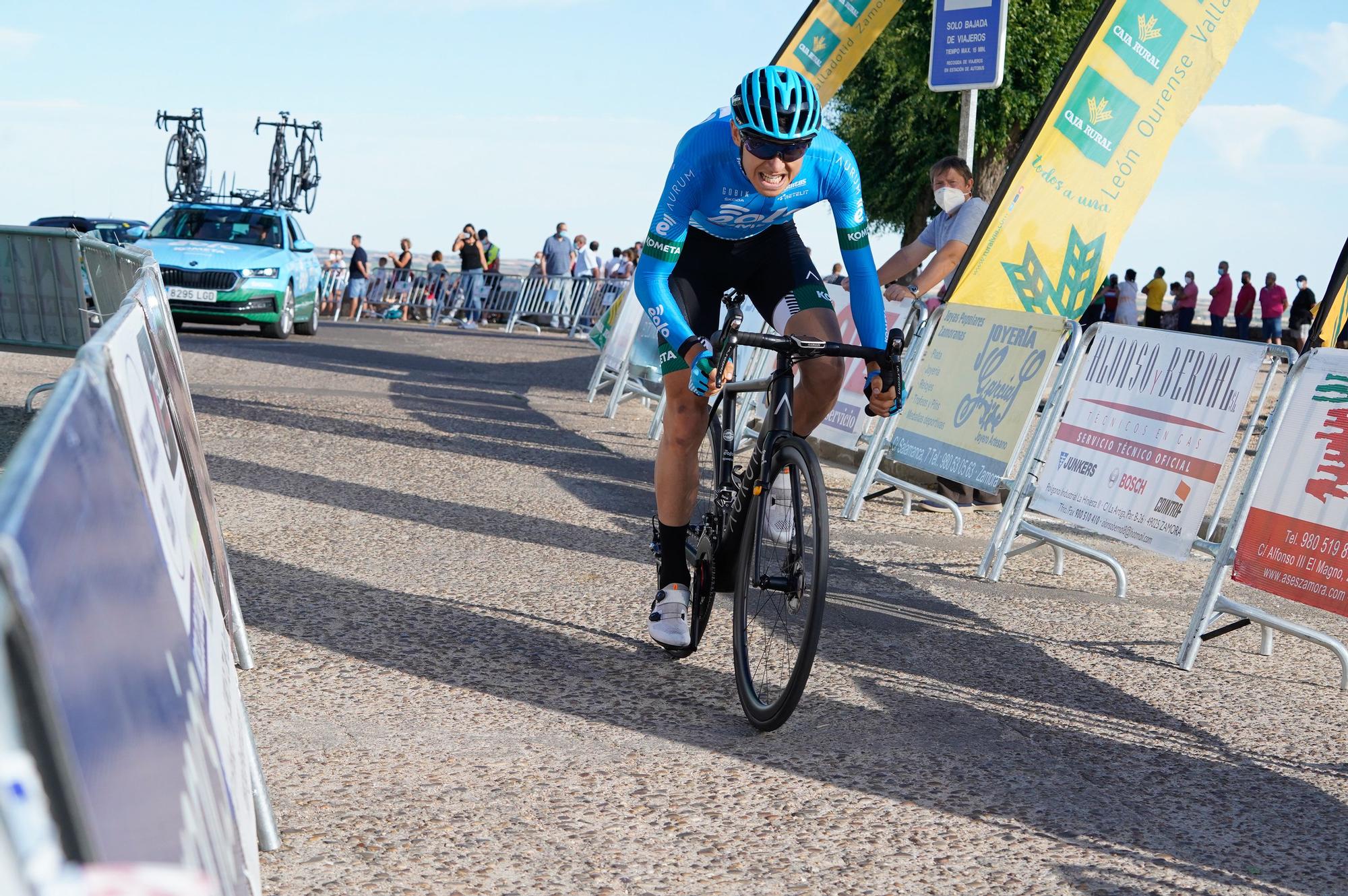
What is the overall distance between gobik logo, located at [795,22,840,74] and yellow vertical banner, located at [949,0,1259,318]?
411cm

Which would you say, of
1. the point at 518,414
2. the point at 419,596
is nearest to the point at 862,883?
the point at 419,596

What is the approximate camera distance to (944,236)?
31.4 ft

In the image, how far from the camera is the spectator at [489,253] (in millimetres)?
30078

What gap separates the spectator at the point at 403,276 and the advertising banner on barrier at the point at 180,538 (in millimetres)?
28528

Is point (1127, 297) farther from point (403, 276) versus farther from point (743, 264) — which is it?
point (743, 264)

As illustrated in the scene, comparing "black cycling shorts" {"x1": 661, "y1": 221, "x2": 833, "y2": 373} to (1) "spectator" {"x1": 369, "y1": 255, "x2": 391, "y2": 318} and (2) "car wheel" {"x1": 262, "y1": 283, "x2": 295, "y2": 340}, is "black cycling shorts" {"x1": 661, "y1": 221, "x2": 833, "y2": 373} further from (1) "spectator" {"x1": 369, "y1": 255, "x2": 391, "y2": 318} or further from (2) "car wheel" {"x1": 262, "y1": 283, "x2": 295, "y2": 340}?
(1) "spectator" {"x1": 369, "y1": 255, "x2": 391, "y2": 318}

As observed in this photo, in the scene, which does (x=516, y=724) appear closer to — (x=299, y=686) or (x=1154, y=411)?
(x=299, y=686)

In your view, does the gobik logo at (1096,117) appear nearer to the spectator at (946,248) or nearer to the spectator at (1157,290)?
the spectator at (946,248)

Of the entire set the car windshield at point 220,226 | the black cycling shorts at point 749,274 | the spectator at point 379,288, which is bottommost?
the spectator at point 379,288

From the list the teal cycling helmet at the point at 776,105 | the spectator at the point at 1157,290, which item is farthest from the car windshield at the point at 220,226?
the spectator at the point at 1157,290

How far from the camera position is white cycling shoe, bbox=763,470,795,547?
13.6 feet

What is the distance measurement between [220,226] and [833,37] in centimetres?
1060

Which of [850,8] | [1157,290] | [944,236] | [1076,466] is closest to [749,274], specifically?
[1076,466]

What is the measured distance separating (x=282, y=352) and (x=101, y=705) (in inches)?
673
